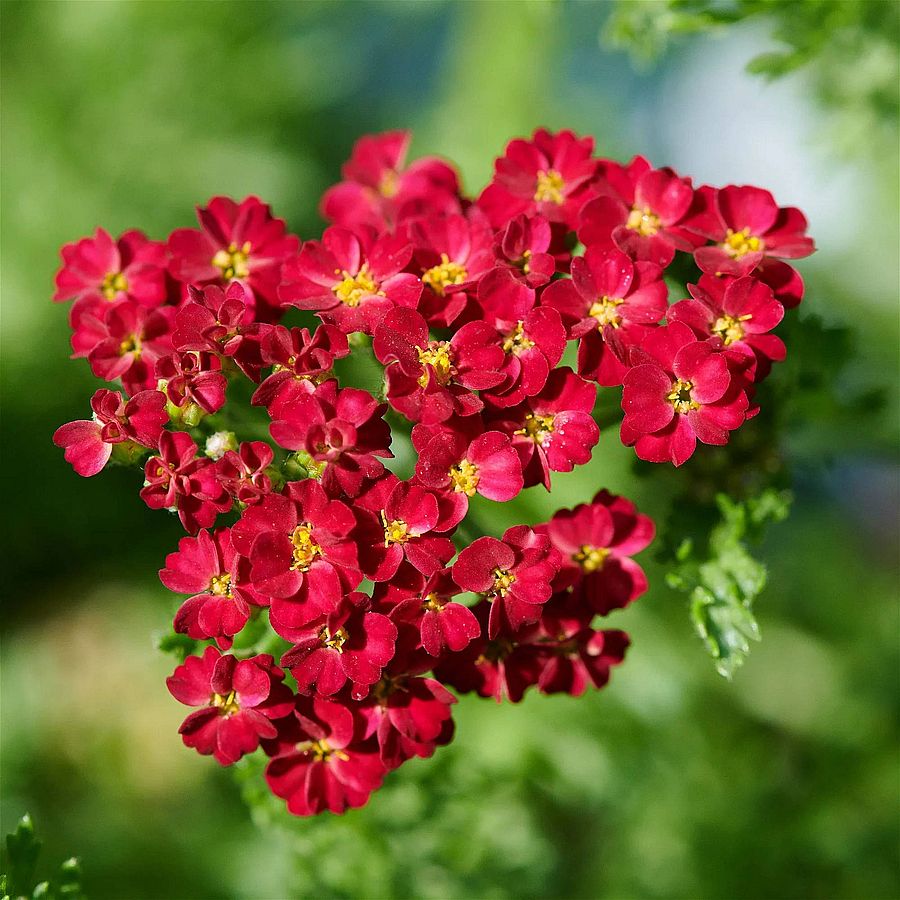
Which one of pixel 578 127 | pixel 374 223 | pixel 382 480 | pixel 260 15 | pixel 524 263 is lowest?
pixel 382 480

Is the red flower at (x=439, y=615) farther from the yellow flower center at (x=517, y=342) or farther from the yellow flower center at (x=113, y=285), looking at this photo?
the yellow flower center at (x=113, y=285)

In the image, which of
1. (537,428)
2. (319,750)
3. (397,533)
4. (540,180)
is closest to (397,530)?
(397,533)

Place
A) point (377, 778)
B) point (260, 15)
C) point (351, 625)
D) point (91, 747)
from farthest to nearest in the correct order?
point (260, 15) → point (91, 747) → point (377, 778) → point (351, 625)

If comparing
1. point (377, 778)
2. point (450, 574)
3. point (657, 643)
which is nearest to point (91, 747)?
point (657, 643)

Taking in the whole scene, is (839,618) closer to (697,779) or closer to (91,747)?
(697,779)

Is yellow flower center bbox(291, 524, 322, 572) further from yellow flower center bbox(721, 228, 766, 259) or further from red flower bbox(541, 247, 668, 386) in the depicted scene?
yellow flower center bbox(721, 228, 766, 259)

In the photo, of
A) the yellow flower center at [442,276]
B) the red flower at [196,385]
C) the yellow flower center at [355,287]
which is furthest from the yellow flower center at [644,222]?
the red flower at [196,385]
